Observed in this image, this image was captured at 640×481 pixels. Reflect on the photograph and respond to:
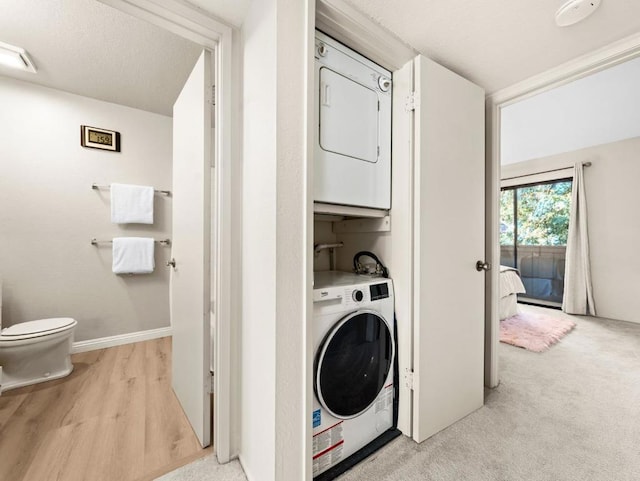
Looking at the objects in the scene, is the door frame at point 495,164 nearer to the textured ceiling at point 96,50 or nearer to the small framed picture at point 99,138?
the textured ceiling at point 96,50

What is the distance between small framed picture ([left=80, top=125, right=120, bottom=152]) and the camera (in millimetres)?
2430

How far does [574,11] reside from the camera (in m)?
1.16

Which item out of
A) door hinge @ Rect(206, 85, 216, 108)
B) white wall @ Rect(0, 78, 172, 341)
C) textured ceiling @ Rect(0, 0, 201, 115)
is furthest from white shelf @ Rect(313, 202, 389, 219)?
white wall @ Rect(0, 78, 172, 341)

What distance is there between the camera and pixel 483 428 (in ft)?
4.77

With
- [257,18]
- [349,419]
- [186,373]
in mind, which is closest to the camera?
[257,18]

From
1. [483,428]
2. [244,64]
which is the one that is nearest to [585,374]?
[483,428]

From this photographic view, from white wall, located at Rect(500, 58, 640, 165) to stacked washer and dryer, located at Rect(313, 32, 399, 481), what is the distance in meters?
1.73

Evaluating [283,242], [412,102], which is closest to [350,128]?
[412,102]

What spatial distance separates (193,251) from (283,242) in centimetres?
76

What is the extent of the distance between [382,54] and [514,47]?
2.38 ft

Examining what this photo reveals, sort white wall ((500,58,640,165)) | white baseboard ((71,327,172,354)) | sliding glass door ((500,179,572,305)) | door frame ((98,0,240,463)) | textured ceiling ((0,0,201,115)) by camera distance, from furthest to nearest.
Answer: sliding glass door ((500,179,572,305))
white baseboard ((71,327,172,354))
white wall ((500,58,640,165))
textured ceiling ((0,0,201,115))
door frame ((98,0,240,463))

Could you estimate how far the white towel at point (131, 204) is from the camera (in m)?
2.51

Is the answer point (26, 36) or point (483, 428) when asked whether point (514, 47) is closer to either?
point (483, 428)

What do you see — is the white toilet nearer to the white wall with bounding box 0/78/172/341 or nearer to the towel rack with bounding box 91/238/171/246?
the white wall with bounding box 0/78/172/341
